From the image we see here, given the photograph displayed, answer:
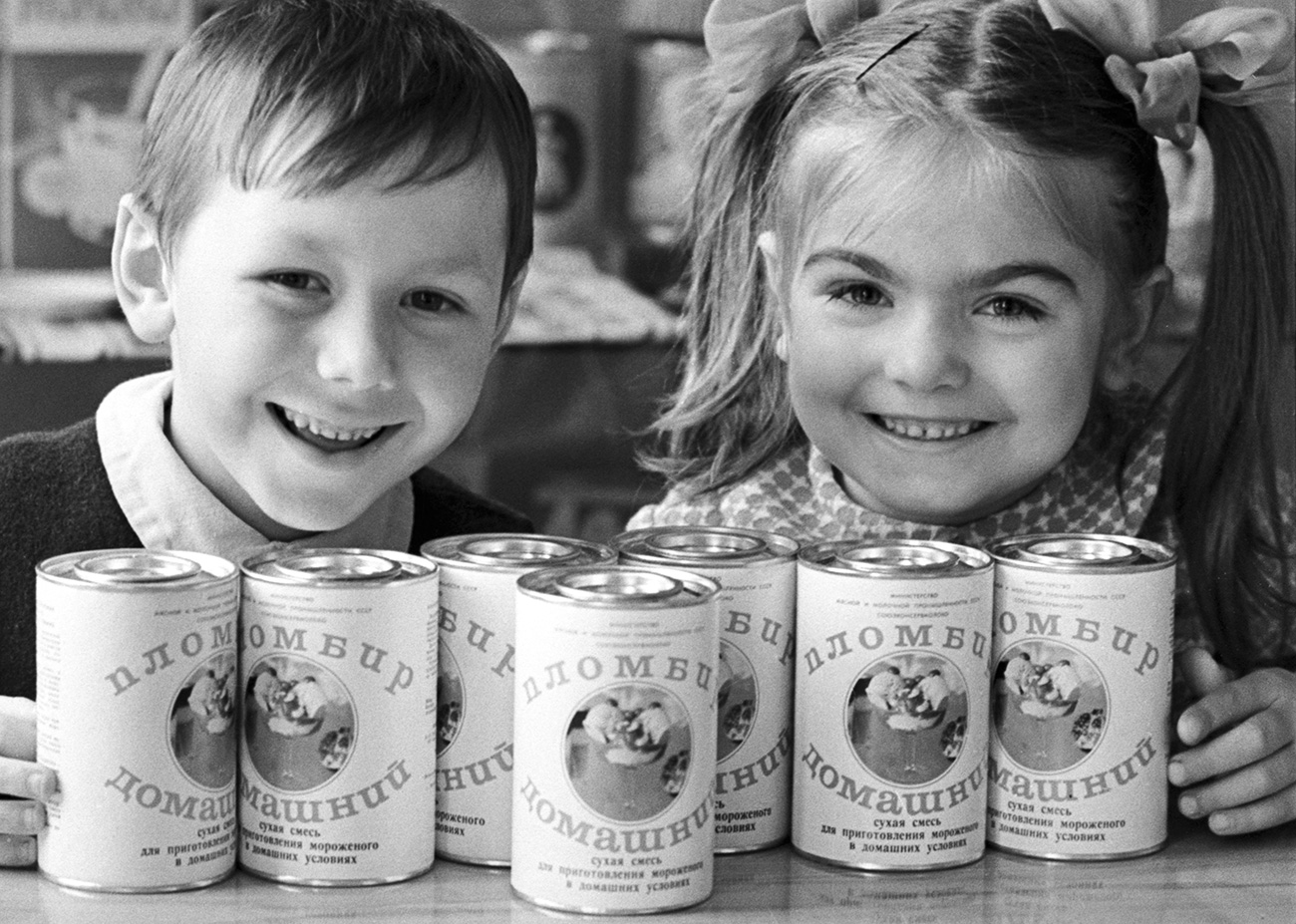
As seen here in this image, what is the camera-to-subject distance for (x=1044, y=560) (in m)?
1.06

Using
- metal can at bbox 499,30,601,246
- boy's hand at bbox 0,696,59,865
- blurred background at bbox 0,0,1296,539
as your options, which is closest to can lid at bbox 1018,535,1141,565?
boy's hand at bbox 0,696,59,865

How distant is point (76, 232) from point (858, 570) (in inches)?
82.5

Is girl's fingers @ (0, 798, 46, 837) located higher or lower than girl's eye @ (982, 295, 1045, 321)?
lower

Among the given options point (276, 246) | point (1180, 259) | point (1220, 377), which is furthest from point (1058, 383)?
point (276, 246)

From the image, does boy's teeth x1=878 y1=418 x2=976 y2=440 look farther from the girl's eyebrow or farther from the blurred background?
the blurred background

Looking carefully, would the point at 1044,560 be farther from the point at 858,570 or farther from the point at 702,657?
the point at 702,657

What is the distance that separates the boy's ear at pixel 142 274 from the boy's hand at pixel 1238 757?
0.73 m

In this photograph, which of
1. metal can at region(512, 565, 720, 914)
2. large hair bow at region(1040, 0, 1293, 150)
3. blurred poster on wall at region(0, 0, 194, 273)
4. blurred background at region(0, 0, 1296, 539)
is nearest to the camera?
metal can at region(512, 565, 720, 914)

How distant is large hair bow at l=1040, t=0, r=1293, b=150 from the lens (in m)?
1.29

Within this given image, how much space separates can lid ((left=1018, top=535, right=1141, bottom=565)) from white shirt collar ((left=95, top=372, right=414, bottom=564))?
0.46m

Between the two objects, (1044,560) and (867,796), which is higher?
(1044,560)

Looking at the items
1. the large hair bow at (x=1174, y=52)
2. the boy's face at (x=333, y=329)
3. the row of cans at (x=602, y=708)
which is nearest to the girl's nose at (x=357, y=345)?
the boy's face at (x=333, y=329)

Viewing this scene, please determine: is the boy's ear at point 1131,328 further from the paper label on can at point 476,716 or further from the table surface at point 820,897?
the paper label on can at point 476,716

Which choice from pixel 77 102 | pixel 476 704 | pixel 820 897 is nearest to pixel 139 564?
pixel 476 704
